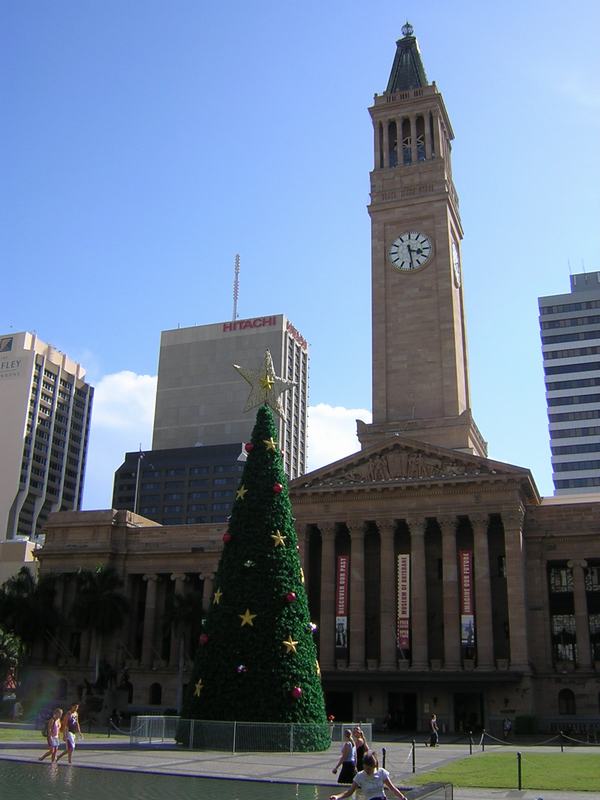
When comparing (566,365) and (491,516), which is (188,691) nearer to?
(491,516)

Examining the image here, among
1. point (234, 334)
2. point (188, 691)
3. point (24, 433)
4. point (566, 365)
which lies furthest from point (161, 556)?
point (234, 334)

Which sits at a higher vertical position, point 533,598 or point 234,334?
point 234,334

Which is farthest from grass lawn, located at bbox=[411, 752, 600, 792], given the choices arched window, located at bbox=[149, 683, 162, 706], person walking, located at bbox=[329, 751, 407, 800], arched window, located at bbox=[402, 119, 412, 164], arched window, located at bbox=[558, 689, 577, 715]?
arched window, located at bbox=[402, 119, 412, 164]

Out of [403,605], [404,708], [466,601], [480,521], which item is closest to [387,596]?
[403,605]

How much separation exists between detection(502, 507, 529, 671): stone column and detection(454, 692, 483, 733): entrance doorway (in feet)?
15.1

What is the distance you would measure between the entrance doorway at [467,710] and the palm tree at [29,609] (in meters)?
37.7

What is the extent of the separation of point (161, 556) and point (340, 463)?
70.9ft

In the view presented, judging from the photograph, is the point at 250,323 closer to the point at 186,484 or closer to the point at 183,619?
the point at 186,484

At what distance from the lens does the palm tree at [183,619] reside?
76.0m

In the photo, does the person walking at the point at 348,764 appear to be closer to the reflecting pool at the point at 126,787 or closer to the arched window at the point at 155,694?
the reflecting pool at the point at 126,787

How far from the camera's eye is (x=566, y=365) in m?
134

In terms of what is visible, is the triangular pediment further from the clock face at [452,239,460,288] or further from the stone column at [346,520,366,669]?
the clock face at [452,239,460,288]

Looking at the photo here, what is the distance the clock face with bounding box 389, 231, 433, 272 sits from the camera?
8619cm

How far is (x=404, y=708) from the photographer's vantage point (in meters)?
67.1
